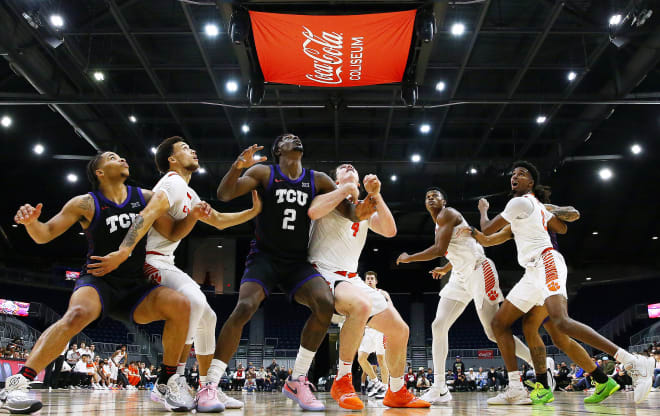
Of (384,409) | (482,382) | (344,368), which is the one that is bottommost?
(482,382)

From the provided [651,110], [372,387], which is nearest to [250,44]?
[372,387]

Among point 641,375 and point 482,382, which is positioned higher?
point 641,375

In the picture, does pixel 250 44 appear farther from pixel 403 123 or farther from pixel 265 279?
pixel 403 123

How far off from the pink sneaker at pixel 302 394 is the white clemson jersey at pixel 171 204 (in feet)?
4.19

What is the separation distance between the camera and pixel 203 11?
37.3 ft

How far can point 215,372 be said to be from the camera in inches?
139

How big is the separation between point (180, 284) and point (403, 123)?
1306 centimetres

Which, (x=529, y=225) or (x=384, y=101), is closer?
(x=529, y=225)

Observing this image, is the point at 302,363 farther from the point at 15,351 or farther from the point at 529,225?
the point at 15,351

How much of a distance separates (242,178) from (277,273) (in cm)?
76

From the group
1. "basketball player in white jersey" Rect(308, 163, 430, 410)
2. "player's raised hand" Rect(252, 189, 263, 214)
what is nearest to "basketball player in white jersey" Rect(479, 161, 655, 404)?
"basketball player in white jersey" Rect(308, 163, 430, 410)

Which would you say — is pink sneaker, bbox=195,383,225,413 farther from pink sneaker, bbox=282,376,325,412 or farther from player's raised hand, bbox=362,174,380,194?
player's raised hand, bbox=362,174,380,194

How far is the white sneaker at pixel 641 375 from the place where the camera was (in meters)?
4.65

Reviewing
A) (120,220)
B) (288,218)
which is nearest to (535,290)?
(288,218)
